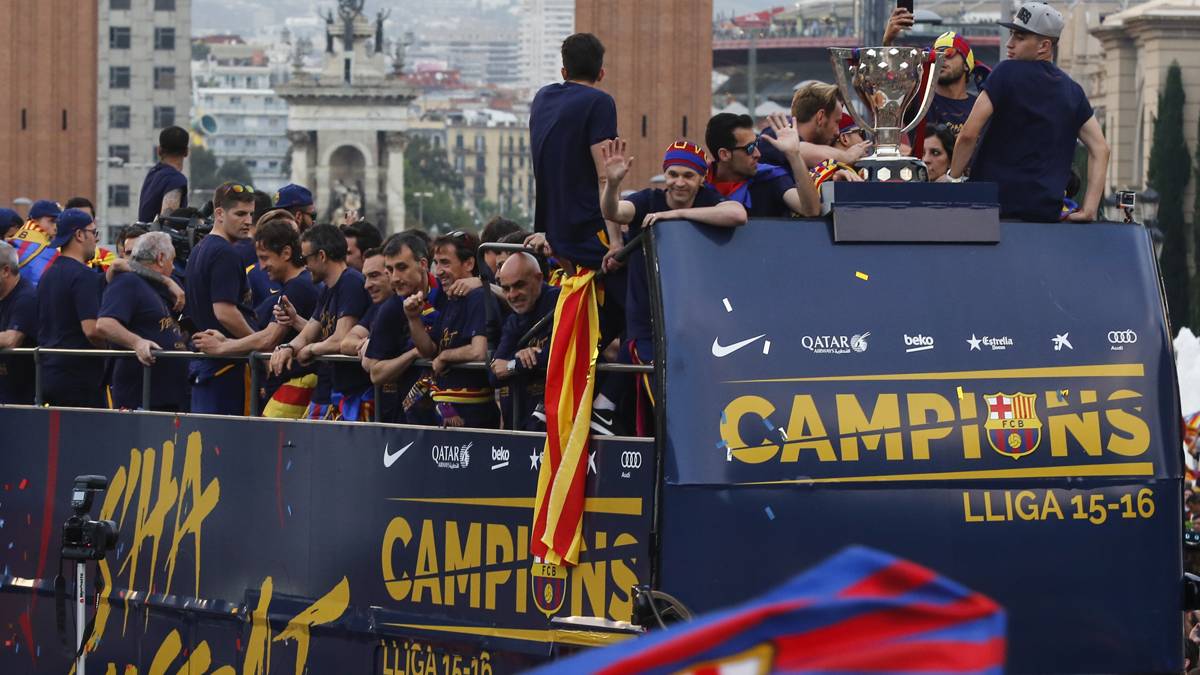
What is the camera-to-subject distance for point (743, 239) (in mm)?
7188

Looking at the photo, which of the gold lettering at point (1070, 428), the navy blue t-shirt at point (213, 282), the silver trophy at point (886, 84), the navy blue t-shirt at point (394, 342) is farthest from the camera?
the navy blue t-shirt at point (213, 282)

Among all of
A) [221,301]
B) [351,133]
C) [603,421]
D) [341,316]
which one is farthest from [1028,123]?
[351,133]

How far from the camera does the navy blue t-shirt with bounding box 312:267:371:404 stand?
9312mm

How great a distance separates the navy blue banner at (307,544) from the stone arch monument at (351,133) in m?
146

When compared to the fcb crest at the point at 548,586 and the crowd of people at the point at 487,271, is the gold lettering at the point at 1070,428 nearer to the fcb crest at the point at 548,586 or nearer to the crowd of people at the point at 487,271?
the crowd of people at the point at 487,271

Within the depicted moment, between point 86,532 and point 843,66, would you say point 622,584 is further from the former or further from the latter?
point 86,532

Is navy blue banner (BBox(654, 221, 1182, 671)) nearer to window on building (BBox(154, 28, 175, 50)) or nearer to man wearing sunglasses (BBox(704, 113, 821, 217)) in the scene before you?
man wearing sunglasses (BBox(704, 113, 821, 217))

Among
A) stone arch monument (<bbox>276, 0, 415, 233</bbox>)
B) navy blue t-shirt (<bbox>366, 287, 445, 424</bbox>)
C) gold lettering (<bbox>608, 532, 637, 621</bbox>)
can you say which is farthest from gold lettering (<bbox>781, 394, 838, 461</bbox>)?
stone arch monument (<bbox>276, 0, 415, 233</bbox>)

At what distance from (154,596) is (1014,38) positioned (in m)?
4.32

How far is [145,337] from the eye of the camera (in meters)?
10.9

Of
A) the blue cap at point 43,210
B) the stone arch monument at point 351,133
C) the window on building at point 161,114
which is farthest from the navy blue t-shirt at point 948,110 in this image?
the stone arch monument at point 351,133

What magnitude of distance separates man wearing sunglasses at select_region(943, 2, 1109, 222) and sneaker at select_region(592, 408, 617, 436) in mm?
1502

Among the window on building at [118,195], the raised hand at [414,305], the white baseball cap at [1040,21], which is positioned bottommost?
the raised hand at [414,305]

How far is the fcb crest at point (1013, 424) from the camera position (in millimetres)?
7105
